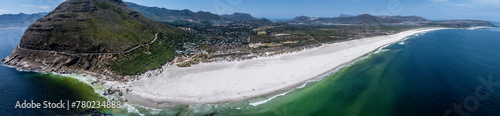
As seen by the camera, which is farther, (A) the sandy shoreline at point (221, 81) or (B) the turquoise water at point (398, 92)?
(A) the sandy shoreline at point (221, 81)

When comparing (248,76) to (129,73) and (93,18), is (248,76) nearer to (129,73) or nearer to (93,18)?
(129,73)

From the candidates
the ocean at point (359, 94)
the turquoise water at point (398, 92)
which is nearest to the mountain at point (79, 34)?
the ocean at point (359, 94)

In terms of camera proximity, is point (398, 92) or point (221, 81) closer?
point (398, 92)

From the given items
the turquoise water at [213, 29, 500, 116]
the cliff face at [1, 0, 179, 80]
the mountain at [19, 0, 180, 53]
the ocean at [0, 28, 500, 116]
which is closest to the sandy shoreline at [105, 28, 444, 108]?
the ocean at [0, 28, 500, 116]

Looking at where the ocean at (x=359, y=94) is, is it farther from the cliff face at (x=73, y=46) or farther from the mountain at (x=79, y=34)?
the mountain at (x=79, y=34)

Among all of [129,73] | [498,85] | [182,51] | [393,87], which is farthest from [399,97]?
[182,51]

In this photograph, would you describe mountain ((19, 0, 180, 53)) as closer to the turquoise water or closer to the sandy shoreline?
the sandy shoreline

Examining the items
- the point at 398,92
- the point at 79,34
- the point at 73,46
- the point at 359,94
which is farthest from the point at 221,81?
the point at 79,34

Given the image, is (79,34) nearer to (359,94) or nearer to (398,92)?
(359,94)
